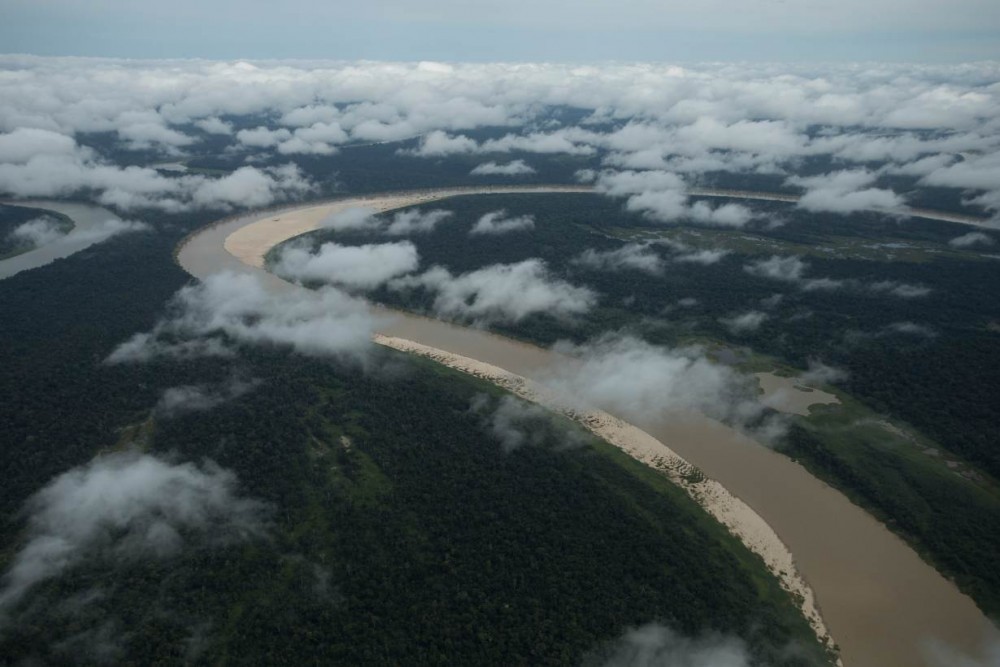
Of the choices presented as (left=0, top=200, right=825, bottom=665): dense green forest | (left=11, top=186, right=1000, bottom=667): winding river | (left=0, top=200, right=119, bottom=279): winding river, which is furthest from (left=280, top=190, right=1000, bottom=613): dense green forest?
(left=0, top=200, right=119, bottom=279): winding river

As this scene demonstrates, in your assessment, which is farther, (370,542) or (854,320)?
(854,320)

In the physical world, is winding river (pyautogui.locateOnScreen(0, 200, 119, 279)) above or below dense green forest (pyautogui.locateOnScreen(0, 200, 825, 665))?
below

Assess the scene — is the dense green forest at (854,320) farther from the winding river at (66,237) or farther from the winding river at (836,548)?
the winding river at (66,237)

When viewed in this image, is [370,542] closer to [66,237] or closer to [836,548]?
[836,548]

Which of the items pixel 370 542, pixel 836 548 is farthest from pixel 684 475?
pixel 370 542

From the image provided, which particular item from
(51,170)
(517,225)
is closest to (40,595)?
(517,225)

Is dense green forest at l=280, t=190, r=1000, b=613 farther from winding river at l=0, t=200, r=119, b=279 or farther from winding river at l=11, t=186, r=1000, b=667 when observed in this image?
winding river at l=0, t=200, r=119, b=279

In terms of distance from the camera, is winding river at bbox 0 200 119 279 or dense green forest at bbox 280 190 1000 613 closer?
dense green forest at bbox 280 190 1000 613
